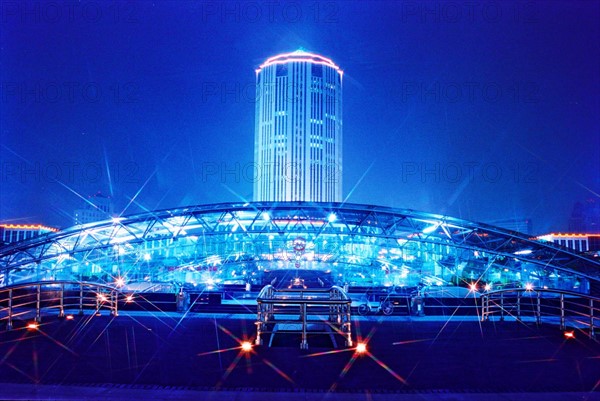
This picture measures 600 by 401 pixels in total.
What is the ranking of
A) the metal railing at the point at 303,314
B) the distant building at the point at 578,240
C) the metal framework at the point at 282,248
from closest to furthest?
the metal railing at the point at 303,314, the metal framework at the point at 282,248, the distant building at the point at 578,240

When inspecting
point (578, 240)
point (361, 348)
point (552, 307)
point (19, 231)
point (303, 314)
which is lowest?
point (361, 348)

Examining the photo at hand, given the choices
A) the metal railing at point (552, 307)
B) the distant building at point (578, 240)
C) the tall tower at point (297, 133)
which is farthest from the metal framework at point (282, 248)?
the tall tower at point (297, 133)

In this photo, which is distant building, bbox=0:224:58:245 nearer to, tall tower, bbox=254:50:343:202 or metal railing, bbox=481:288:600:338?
tall tower, bbox=254:50:343:202

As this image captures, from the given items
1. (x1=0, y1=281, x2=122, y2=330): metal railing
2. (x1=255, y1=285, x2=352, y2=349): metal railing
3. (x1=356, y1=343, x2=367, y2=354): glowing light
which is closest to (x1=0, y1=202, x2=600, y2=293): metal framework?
(x1=0, y1=281, x2=122, y2=330): metal railing

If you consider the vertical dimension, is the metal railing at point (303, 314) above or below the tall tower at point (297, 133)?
below

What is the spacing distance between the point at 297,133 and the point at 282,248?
114118mm

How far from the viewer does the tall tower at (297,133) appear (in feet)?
541

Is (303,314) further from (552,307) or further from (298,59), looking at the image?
(298,59)

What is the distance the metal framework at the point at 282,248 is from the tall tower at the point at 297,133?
359 feet

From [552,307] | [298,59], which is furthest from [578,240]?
[552,307]

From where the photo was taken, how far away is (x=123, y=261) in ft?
160

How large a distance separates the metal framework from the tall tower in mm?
109459

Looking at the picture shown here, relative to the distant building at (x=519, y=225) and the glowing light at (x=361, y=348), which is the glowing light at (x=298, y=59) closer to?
the distant building at (x=519, y=225)

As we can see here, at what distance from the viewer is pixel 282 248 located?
53.7 m
